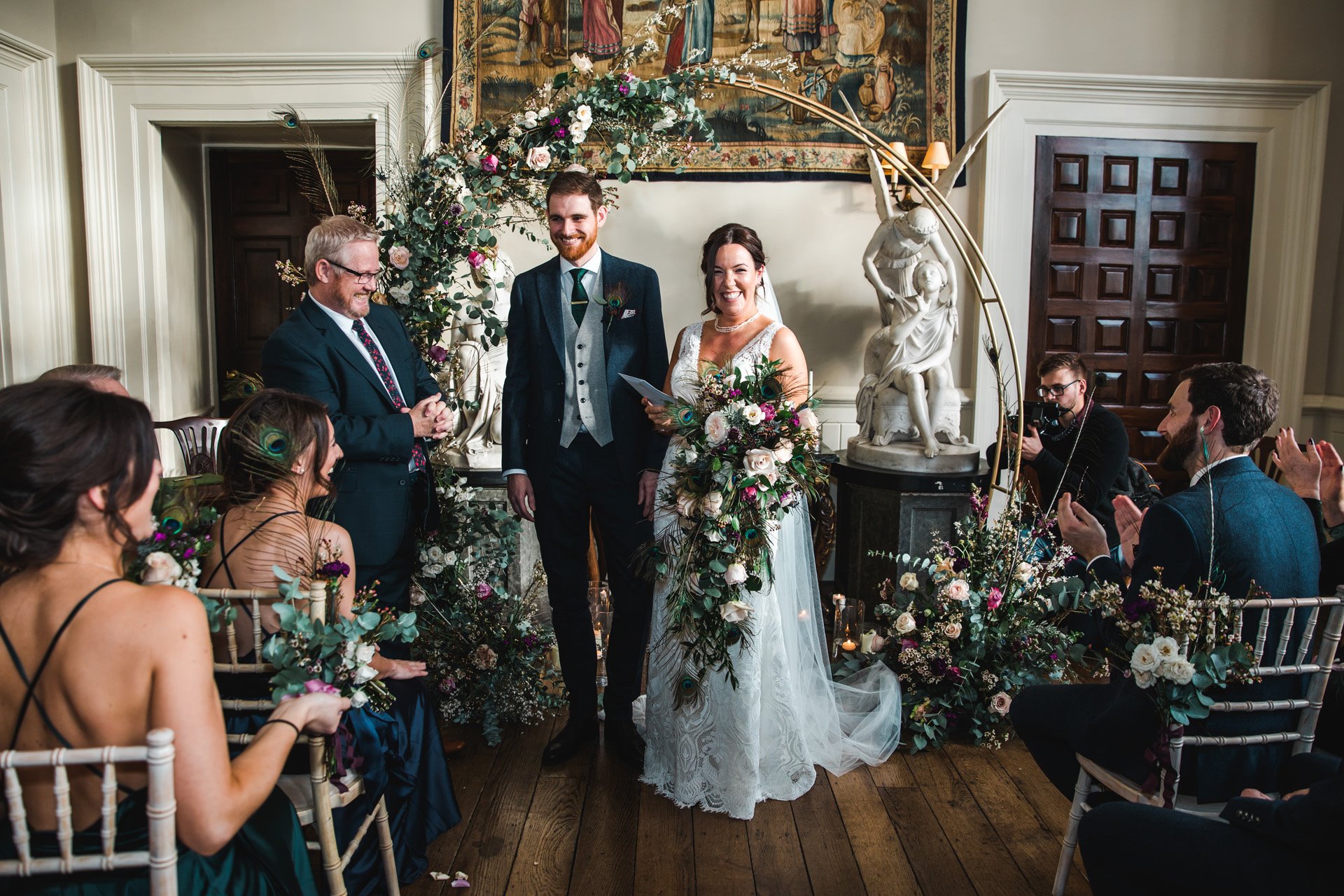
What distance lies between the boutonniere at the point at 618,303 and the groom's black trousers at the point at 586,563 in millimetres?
385

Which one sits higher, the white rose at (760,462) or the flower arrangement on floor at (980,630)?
the white rose at (760,462)


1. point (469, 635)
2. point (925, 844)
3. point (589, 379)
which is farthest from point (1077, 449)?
point (469, 635)

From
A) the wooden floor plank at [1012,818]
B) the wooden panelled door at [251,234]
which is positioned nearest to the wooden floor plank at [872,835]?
the wooden floor plank at [1012,818]

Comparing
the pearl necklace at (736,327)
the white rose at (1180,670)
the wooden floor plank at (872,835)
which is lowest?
the wooden floor plank at (872,835)

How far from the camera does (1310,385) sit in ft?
18.5

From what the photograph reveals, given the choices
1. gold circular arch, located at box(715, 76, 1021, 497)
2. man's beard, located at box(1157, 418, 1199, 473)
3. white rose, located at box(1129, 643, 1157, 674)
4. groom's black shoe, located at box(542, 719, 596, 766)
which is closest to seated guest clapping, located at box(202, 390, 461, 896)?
groom's black shoe, located at box(542, 719, 596, 766)

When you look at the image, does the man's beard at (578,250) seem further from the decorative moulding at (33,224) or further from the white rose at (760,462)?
the decorative moulding at (33,224)

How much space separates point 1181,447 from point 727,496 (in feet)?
3.77

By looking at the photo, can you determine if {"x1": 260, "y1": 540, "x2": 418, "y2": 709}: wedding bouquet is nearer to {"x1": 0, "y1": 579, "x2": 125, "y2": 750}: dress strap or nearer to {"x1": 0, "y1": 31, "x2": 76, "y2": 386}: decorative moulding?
{"x1": 0, "y1": 579, "x2": 125, "y2": 750}: dress strap

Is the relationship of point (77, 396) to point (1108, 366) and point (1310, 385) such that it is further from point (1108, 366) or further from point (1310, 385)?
point (1310, 385)

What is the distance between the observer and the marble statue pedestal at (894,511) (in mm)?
4363

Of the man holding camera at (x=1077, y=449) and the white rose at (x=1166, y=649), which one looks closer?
the white rose at (x=1166, y=649)

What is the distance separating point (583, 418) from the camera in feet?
9.61

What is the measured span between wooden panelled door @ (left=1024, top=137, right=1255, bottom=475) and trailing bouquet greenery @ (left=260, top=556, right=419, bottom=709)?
476 cm
